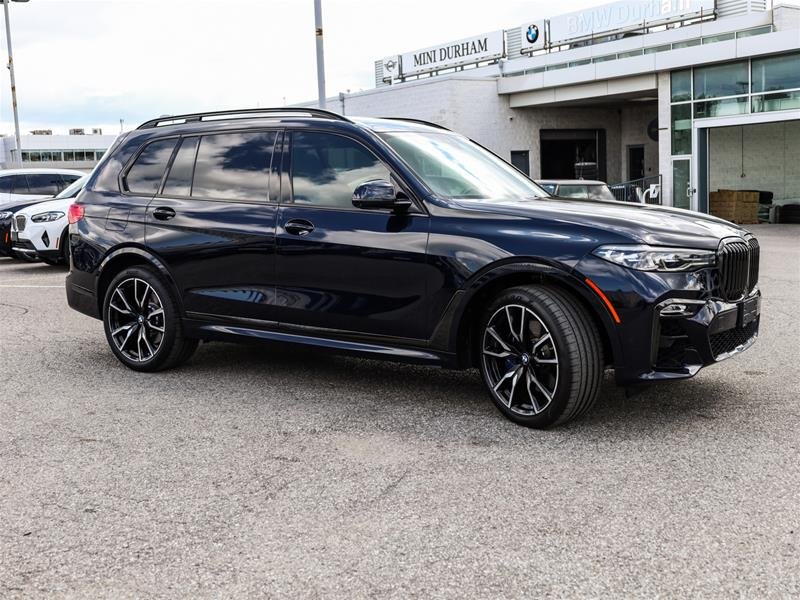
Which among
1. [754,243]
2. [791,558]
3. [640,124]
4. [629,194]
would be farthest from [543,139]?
[791,558]

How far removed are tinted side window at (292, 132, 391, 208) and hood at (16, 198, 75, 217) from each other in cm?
1036

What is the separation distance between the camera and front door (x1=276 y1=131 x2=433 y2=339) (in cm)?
556

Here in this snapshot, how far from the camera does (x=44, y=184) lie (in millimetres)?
19562

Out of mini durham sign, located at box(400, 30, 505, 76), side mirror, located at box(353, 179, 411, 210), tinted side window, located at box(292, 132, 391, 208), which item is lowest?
side mirror, located at box(353, 179, 411, 210)

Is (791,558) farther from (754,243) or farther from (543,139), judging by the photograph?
(543,139)

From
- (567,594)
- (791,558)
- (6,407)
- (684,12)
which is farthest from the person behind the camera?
(684,12)

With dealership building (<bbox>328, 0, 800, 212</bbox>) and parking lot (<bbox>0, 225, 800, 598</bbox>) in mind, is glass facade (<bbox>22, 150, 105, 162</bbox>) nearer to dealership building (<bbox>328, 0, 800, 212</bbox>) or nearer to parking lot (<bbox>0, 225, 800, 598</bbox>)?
dealership building (<bbox>328, 0, 800, 212</bbox>)

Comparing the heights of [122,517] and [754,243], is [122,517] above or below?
below

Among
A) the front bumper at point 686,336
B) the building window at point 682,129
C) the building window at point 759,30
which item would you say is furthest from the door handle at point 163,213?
the building window at point 759,30

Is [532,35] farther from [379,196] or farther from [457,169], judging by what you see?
[379,196]

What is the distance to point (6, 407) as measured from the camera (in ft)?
20.0

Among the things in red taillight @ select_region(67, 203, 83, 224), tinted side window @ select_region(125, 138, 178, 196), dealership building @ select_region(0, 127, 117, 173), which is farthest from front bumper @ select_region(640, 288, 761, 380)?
dealership building @ select_region(0, 127, 117, 173)

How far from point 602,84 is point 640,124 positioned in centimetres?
610

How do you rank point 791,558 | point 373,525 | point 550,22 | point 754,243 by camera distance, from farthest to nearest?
point 550,22
point 754,243
point 373,525
point 791,558
